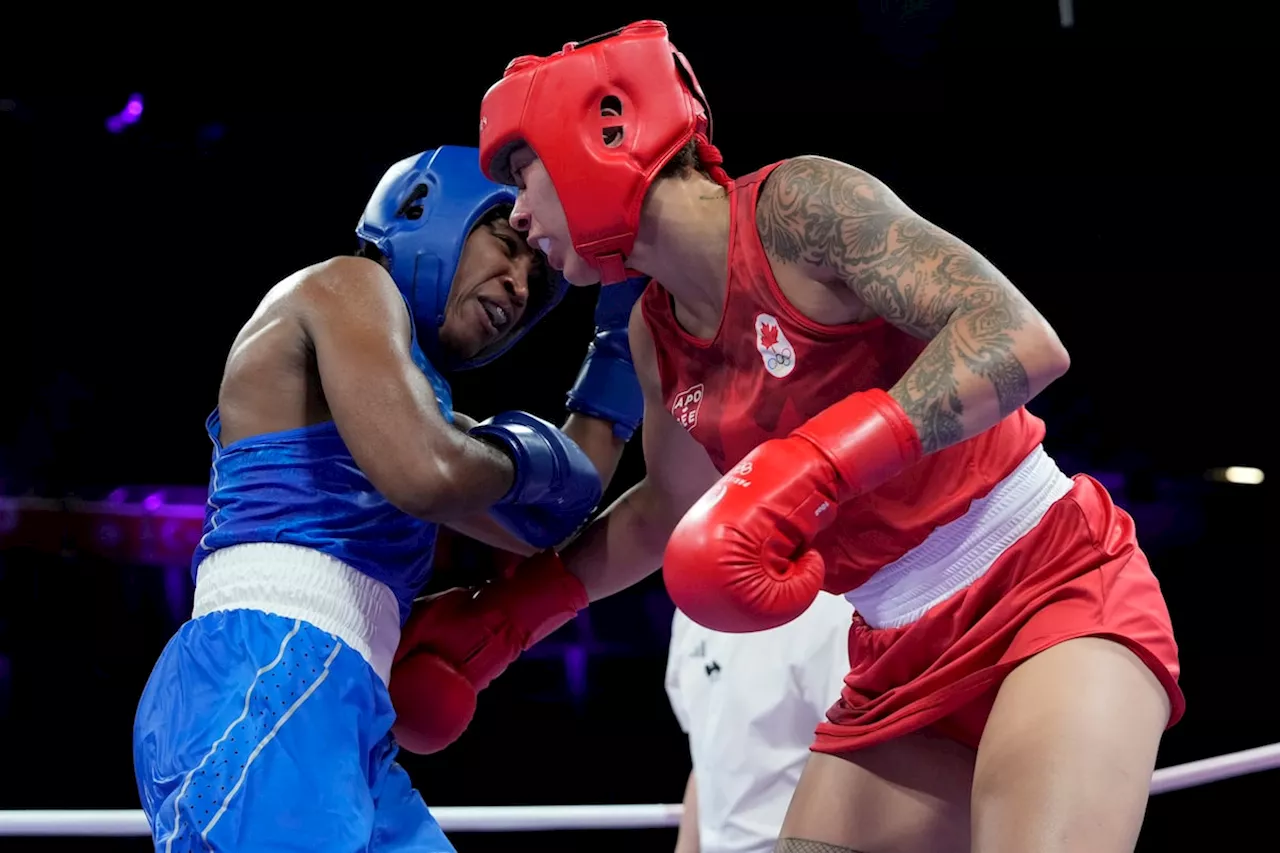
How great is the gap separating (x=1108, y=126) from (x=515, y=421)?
16.1 feet

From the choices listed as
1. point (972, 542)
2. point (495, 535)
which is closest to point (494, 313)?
point (495, 535)

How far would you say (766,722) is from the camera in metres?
2.60

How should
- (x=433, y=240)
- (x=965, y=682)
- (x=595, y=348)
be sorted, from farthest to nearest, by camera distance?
(x=595, y=348), (x=433, y=240), (x=965, y=682)

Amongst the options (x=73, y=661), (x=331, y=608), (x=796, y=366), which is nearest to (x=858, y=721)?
(x=796, y=366)

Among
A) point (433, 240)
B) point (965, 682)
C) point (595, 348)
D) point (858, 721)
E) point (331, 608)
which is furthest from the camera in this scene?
point (595, 348)

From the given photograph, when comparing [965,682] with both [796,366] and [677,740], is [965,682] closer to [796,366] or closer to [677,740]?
[796,366]

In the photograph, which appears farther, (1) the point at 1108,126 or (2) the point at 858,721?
(1) the point at 1108,126

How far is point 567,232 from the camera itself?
1.74 meters

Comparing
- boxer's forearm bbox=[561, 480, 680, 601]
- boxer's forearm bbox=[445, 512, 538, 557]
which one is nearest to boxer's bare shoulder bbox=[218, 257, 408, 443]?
boxer's forearm bbox=[445, 512, 538, 557]

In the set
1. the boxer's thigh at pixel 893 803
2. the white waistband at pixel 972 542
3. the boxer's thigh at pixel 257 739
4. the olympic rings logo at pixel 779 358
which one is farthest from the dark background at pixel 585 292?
the olympic rings logo at pixel 779 358

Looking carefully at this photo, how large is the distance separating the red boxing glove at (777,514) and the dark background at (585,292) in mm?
4505

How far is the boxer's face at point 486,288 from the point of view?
6.91 feet

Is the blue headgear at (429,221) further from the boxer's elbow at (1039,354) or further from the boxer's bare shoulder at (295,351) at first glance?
the boxer's elbow at (1039,354)

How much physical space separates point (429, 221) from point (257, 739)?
87 centimetres
